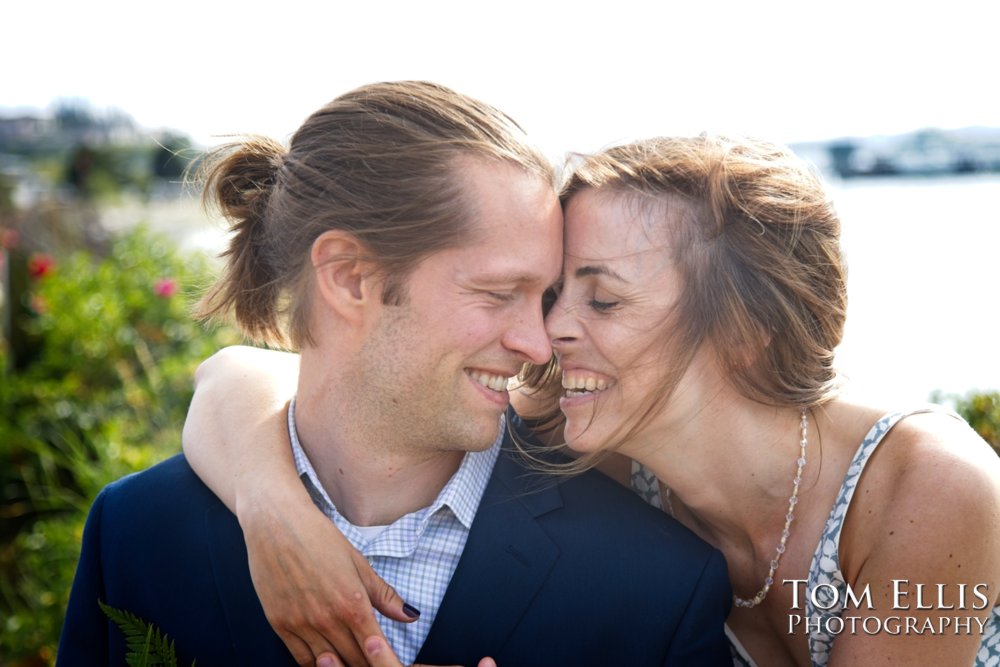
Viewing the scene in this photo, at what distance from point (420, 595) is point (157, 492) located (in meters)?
0.82

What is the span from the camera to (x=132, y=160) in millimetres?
18062

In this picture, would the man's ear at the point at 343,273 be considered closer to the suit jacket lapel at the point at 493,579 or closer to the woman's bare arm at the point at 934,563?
the suit jacket lapel at the point at 493,579

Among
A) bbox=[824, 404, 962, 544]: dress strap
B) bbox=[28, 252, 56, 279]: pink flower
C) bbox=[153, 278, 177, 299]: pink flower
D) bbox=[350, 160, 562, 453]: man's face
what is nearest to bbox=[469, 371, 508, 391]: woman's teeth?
bbox=[350, 160, 562, 453]: man's face

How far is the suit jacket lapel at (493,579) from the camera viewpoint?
8.00ft

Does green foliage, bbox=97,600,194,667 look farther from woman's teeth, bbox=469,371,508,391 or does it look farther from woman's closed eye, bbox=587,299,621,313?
woman's closed eye, bbox=587,299,621,313

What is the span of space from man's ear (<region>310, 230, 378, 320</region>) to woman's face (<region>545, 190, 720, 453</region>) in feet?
1.66

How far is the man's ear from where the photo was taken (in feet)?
8.52

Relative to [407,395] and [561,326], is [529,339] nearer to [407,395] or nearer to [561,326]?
[561,326]

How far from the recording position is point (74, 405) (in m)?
6.21

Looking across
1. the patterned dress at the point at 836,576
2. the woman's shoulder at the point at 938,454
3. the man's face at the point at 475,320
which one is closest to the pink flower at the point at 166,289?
the man's face at the point at 475,320

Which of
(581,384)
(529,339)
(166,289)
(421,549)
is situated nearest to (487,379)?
(529,339)

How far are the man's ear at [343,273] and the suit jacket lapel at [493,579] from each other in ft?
2.13

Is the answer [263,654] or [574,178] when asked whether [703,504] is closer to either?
[574,178]

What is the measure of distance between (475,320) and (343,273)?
1.36ft
